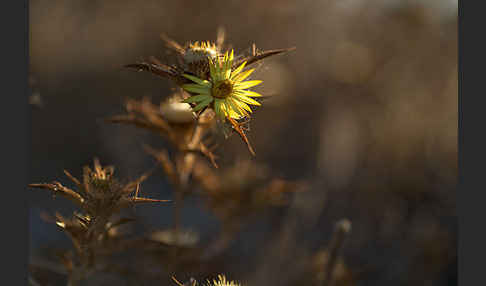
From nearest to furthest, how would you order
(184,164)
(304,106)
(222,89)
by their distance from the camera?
(222,89) → (184,164) → (304,106)

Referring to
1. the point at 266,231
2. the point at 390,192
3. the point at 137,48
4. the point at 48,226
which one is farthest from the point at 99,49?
the point at 390,192

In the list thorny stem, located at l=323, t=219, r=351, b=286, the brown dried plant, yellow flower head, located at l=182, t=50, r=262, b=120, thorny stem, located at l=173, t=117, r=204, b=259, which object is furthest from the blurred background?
yellow flower head, located at l=182, t=50, r=262, b=120

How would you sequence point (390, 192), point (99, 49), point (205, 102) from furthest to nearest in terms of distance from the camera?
1. point (99, 49)
2. point (390, 192)
3. point (205, 102)

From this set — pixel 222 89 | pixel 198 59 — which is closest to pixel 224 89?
pixel 222 89

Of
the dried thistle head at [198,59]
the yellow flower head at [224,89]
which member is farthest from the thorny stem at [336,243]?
the dried thistle head at [198,59]

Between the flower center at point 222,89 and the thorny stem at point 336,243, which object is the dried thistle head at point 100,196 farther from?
the thorny stem at point 336,243

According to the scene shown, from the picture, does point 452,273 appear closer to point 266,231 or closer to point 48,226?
point 266,231

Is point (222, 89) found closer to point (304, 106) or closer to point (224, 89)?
point (224, 89)
